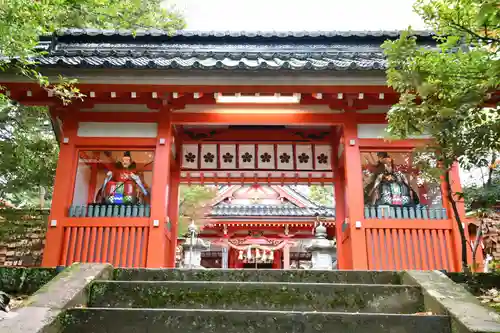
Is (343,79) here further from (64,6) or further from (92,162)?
(92,162)

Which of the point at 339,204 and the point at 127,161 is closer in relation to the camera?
the point at 127,161

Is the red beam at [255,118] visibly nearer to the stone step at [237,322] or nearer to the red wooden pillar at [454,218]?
the red wooden pillar at [454,218]

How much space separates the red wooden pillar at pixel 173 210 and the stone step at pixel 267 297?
4.66 metres

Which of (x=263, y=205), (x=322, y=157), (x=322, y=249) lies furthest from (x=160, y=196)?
(x=263, y=205)

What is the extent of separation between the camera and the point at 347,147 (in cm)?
705

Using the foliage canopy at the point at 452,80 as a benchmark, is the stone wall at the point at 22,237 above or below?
below

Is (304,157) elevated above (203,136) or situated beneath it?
situated beneath

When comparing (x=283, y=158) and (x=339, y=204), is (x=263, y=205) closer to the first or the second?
(x=283, y=158)

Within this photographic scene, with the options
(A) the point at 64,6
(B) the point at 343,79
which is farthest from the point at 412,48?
(A) the point at 64,6

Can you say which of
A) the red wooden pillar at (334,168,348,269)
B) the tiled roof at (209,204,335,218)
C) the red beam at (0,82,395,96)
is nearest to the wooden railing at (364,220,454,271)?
the red wooden pillar at (334,168,348,269)

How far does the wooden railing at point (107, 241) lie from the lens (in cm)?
661

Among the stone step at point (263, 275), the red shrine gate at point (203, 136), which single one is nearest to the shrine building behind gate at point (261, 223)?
the red shrine gate at point (203, 136)

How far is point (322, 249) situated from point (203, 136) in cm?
729

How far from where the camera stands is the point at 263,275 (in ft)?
13.5
